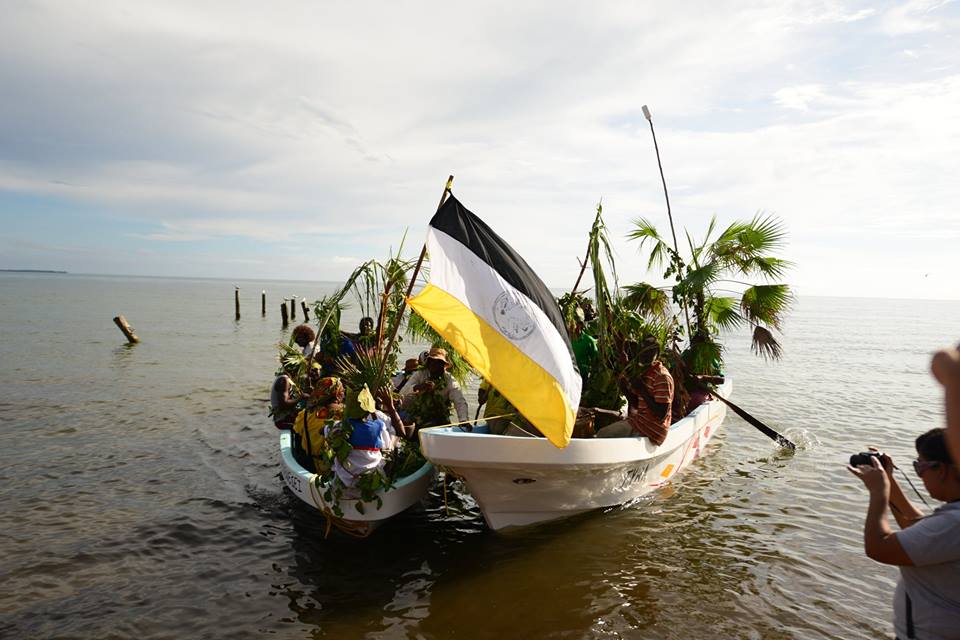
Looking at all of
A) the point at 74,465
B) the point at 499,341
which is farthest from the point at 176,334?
the point at 499,341

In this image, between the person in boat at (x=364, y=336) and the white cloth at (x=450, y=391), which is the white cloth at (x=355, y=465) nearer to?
the white cloth at (x=450, y=391)

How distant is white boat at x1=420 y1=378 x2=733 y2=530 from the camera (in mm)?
5930

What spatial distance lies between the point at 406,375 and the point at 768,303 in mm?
6069

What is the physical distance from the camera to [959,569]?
8.36ft

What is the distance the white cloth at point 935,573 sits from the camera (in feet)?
8.16

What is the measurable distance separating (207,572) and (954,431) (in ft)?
22.0

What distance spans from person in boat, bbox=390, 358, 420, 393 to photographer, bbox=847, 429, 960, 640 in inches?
254

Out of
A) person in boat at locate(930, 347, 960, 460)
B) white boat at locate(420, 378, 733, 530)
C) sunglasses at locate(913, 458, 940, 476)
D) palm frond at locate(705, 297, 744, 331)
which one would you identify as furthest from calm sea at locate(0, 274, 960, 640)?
person in boat at locate(930, 347, 960, 460)

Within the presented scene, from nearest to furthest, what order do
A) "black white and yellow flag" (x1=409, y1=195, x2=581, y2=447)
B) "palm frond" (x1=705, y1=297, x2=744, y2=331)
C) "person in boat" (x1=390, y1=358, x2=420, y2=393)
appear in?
"black white and yellow flag" (x1=409, y1=195, x2=581, y2=447) < "person in boat" (x1=390, y1=358, x2=420, y2=393) < "palm frond" (x1=705, y1=297, x2=744, y2=331)

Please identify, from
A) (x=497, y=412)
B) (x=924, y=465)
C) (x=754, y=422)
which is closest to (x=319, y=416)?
(x=497, y=412)

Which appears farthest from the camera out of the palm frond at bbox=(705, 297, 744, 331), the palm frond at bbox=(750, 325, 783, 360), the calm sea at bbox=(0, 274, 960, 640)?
the palm frond at bbox=(705, 297, 744, 331)

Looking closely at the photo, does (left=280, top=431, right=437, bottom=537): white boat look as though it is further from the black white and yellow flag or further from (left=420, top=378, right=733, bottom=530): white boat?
the black white and yellow flag

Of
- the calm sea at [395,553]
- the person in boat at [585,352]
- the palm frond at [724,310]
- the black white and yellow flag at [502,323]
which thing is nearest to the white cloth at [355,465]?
the calm sea at [395,553]

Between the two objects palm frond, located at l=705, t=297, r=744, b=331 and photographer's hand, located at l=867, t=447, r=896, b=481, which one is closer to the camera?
photographer's hand, located at l=867, t=447, r=896, b=481
